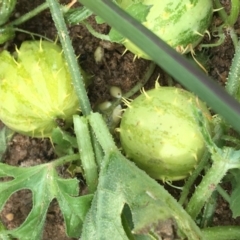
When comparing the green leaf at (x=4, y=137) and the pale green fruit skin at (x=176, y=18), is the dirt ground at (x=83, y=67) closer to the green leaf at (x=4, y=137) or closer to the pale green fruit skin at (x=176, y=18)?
the green leaf at (x=4, y=137)

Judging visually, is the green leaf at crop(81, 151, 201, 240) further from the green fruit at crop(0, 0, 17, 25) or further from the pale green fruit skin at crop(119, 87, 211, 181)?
the green fruit at crop(0, 0, 17, 25)

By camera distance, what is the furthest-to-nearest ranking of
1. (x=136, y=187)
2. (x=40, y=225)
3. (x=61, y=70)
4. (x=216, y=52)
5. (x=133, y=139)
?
(x=216, y=52), (x=61, y=70), (x=133, y=139), (x=40, y=225), (x=136, y=187)

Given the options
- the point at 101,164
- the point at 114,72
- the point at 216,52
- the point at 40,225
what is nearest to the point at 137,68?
the point at 114,72

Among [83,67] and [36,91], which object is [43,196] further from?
[83,67]

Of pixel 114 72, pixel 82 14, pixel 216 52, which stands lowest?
pixel 114 72

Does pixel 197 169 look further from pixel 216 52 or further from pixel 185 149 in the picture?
pixel 216 52

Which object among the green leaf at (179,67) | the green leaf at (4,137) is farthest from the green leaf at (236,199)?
the green leaf at (4,137)
